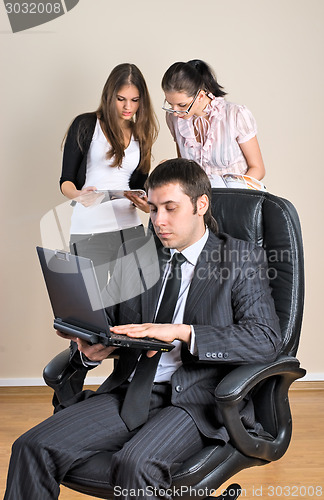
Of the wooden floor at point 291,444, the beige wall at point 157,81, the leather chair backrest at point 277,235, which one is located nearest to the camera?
the leather chair backrest at point 277,235

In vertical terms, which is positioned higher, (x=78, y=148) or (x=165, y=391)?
(x=78, y=148)

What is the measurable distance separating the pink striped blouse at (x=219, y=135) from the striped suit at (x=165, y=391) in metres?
0.72

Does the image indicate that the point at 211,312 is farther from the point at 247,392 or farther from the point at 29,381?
the point at 29,381

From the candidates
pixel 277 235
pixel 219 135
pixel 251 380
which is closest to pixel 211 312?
pixel 251 380

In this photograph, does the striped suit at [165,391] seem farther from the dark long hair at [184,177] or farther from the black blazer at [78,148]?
the black blazer at [78,148]

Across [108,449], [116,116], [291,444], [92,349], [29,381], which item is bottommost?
[291,444]

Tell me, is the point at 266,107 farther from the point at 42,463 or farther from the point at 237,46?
the point at 42,463

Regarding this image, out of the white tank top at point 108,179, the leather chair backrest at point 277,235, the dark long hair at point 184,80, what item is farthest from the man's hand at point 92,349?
the dark long hair at point 184,80

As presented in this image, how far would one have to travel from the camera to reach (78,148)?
2.94 metres

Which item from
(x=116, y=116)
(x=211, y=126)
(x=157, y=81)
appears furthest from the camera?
(x=157, y=81)

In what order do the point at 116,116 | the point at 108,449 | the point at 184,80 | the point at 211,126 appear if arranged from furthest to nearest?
the point at 116,116, the point at 211,126, the point at 184,80, the point at 108,449

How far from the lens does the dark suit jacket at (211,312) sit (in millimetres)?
1893

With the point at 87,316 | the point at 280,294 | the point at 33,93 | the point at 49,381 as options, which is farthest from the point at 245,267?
the point at 33,93

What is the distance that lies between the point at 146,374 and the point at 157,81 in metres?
2.10
